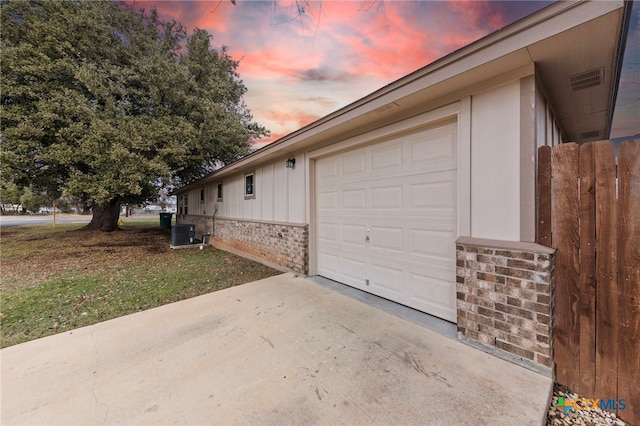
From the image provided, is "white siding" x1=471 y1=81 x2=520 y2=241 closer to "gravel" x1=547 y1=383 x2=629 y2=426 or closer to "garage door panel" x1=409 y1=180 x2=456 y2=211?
"garage door panel" x1=409 y1=180 x2=456 y2=211

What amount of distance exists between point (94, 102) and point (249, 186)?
7.02m

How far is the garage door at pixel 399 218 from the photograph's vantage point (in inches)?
118

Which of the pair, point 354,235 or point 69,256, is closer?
point 354,235

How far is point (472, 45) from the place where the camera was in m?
2.25

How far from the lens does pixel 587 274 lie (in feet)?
6.52

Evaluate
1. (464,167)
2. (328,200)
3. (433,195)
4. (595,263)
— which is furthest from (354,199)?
(595,263)

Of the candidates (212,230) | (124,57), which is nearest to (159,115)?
(124,57)

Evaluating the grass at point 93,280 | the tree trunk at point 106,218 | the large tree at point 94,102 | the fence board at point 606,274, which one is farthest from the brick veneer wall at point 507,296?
the tree trunk at point 106,218

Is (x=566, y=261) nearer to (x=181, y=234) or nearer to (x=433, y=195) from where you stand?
(x=433, y=195)

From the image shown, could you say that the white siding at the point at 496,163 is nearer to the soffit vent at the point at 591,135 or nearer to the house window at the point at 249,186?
the soffit vent at the point at 591,135

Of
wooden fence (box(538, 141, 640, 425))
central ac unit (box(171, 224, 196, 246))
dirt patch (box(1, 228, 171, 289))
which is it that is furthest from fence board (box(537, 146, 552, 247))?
central ac unit (box(171, 224, 196, 246))

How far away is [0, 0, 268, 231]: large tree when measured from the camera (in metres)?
7.91

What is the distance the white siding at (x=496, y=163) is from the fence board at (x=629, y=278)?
0.62 m

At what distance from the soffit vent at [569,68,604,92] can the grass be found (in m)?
5.45
